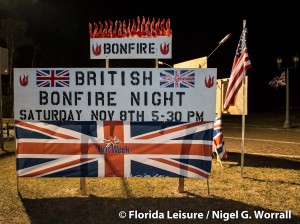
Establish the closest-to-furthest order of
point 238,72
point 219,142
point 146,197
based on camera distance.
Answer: point 146,197 < point 238,72 < point 219,142

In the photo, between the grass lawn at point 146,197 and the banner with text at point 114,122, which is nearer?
the grass lawn at point 146,197

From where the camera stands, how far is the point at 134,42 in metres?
6.38

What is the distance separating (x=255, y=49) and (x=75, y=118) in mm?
49330

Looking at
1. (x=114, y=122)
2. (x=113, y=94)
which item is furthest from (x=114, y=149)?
(x=113, y=94)

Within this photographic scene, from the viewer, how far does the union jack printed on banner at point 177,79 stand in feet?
19.8

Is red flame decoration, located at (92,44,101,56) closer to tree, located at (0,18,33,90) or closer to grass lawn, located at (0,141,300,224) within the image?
grass lawn, located at (0,141,300,224)

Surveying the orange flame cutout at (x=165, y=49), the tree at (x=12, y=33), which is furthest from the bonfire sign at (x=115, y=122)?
the tree at (x=12, y=33)

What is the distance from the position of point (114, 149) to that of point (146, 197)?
109 cm

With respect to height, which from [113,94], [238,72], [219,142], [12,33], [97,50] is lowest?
[219,142]

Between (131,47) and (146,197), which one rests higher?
(131,47)

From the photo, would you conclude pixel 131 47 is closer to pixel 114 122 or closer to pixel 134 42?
pixel 134 42

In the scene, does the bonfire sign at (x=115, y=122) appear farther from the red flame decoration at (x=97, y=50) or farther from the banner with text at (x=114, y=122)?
the red flame decoration at (x=97, y=50)

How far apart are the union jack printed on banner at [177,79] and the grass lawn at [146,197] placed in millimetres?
2093

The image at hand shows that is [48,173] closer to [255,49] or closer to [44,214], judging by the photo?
[44,214]
